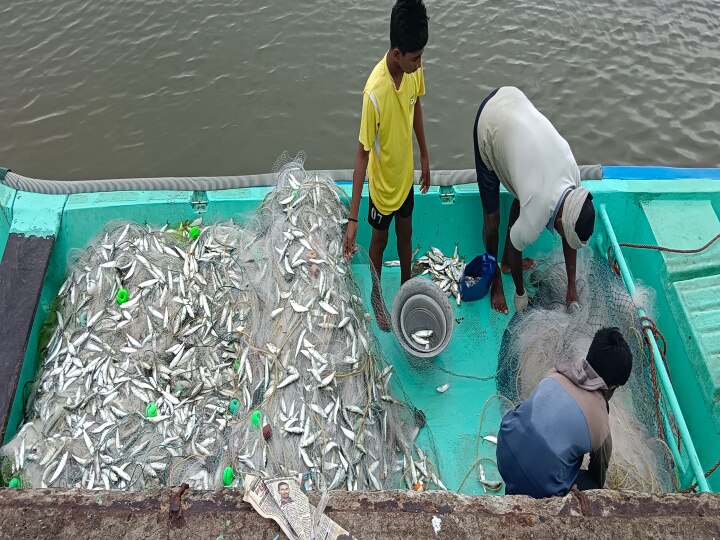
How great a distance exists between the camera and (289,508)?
2.33 metres

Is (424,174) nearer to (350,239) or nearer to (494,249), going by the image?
(494,249)

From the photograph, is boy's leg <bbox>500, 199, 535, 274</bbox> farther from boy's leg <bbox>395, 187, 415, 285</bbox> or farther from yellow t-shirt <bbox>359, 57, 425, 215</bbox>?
yellow t-shirt <bbox>359, 57, 425, 215</bbox>

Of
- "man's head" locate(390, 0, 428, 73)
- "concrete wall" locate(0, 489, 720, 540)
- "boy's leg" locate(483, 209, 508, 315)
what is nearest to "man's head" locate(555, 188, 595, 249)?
"boy's leg" locate(483, 209, 508, 315)

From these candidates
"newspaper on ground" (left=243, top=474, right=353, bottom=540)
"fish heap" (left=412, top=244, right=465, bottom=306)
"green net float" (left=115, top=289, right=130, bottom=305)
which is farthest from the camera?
"fish heap" (left=412, top=244, right=465, bottom=306)

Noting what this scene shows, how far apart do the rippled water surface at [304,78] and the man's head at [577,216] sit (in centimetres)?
393

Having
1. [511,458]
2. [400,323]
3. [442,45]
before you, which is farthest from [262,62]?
[511,458]

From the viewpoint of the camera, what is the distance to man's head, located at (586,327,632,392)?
2.73m

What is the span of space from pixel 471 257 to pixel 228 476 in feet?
9.31

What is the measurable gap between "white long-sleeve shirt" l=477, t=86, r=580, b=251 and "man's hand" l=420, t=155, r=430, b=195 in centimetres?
58

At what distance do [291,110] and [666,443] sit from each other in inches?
240

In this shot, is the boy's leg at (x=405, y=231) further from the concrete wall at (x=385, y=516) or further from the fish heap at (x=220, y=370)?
the concrete wall at (x=385, y=516)

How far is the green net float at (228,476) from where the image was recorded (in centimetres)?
333

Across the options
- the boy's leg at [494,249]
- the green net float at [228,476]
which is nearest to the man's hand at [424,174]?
the boy's leg at [494,249]

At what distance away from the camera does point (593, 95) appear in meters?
7.95
